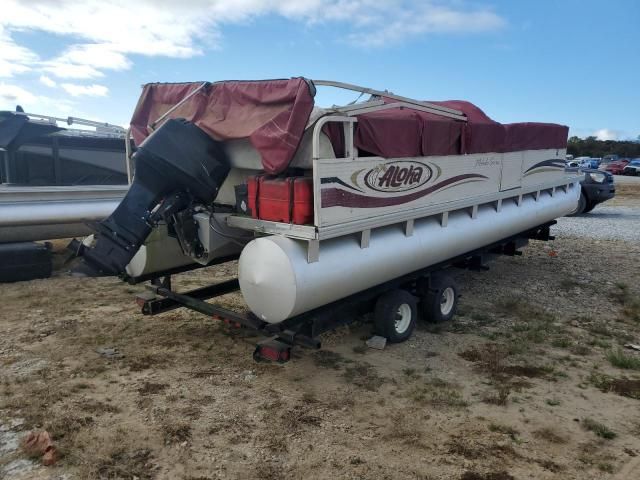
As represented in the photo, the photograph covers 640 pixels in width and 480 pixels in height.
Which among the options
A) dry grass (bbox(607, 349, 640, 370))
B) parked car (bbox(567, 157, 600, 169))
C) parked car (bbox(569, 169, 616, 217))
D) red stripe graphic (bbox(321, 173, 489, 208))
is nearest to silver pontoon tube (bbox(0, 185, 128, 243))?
red stripe graphic (bbox(321, 173, 489, 208))

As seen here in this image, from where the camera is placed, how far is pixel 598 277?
8.70 m

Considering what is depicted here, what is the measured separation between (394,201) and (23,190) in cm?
634

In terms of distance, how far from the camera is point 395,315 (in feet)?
18.5

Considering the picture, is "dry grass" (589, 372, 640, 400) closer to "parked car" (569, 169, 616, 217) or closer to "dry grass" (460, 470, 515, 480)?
"dry grass" (460, 470, 515, 480)

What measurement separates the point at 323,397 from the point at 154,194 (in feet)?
7.68

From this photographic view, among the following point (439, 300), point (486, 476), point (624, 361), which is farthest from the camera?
point (439, 300)

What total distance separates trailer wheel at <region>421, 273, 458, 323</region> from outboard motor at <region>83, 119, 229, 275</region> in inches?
114

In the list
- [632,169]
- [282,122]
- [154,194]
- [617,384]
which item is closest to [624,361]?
[617,384]

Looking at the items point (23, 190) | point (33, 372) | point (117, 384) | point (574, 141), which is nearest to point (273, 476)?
point (117, 384)

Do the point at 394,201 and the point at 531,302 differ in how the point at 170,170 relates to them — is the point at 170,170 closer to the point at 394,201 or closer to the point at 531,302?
the point at 394,201

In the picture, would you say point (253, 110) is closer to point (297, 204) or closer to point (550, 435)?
point (297, 204)

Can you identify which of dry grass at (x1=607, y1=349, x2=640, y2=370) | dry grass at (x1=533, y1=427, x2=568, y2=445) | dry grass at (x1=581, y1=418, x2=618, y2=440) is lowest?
dry grass at (x1=533, y1=427, x2=568, y2=445)

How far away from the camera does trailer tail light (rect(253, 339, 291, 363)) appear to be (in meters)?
4.39

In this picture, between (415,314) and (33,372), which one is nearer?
(33,372)
